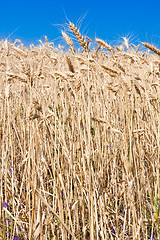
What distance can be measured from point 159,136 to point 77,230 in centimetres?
71

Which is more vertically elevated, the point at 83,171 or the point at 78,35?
the point at 78,35

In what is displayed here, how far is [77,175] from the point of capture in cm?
148

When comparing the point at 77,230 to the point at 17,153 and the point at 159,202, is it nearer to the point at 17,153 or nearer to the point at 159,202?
the point at 159,202

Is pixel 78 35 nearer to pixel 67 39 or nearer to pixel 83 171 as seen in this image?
pixel 67 39

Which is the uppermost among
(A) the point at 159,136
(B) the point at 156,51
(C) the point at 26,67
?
(B) the point at 156,51

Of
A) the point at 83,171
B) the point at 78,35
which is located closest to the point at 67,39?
the point at 78,35

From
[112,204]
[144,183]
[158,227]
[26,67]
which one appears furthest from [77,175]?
[26,67]

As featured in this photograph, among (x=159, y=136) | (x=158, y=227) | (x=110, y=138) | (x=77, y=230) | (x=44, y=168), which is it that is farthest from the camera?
(x=110, y=138)

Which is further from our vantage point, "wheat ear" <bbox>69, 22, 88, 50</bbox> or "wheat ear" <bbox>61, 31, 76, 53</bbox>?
"wheat ear" <bbox>61, 31, 76, 53</bbox>

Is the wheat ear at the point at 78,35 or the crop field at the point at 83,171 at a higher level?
the wheat ear at the point at 78,35

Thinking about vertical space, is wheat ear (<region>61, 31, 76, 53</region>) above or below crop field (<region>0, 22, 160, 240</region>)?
above

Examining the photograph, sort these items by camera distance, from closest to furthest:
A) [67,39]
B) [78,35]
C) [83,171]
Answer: [78,35]
[67,39]
[83,171]

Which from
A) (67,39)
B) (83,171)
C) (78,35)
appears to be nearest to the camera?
(78,35)

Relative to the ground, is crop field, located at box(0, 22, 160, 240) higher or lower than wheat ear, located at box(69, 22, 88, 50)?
lower
